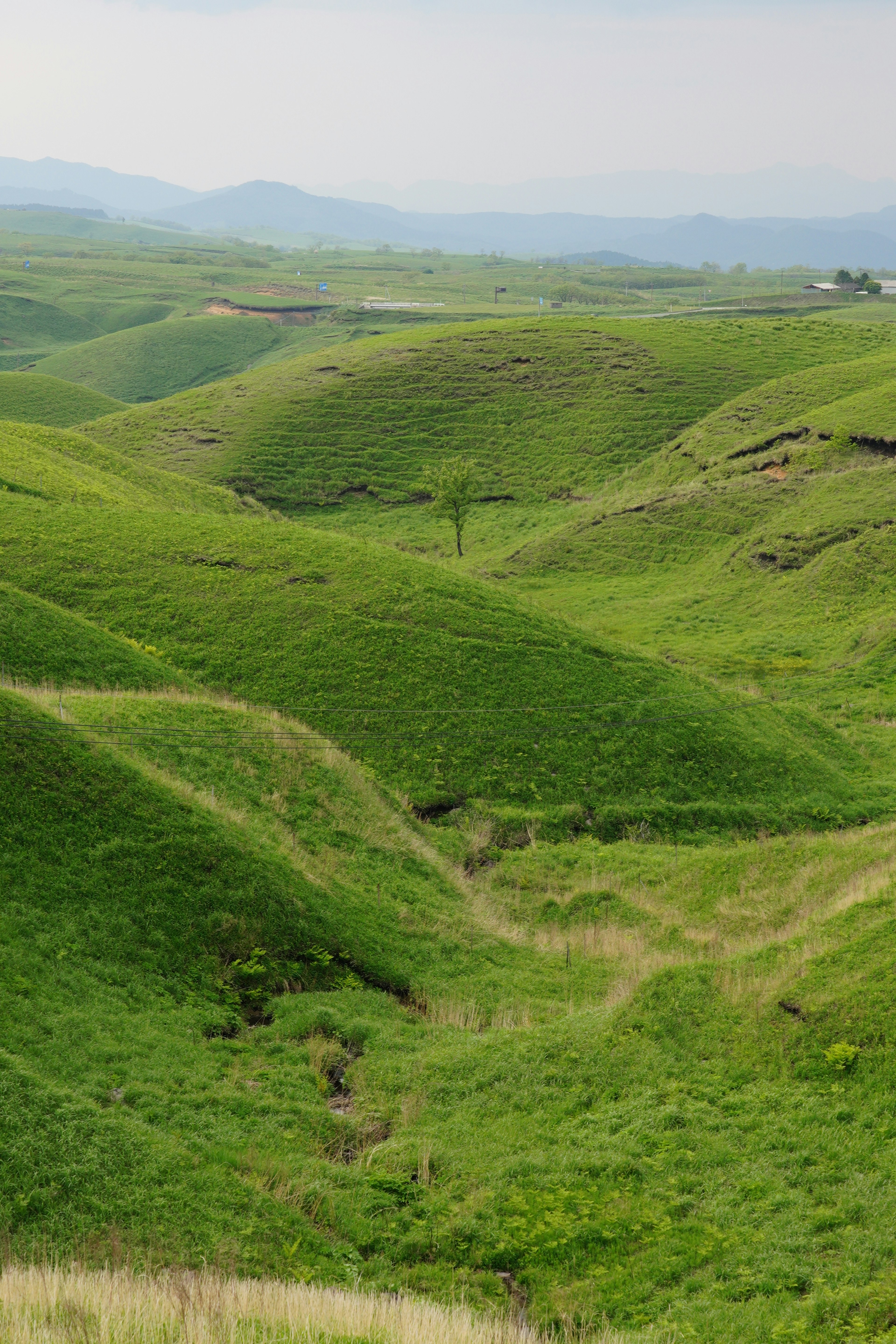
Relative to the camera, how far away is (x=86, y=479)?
5594cm

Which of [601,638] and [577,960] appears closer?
[577,960]

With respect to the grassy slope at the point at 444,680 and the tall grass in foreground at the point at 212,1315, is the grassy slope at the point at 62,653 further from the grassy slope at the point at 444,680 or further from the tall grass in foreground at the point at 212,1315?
the tall grass in foreground at the point at 212,1315

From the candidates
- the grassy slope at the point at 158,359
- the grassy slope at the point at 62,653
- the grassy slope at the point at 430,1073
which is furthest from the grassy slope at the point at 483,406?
the grassy slope at the point at 430,1073

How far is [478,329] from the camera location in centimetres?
11594

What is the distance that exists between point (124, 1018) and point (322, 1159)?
435 centimetres

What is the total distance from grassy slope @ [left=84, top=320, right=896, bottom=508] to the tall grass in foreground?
77347 millimetres

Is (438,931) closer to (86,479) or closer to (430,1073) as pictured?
(430,1073)

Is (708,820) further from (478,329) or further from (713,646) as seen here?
(478,329)

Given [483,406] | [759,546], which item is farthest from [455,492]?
[483,406]

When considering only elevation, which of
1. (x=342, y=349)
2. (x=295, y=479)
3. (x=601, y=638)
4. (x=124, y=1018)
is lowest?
(x=124, y=1018)

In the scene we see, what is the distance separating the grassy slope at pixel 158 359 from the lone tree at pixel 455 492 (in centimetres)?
10412

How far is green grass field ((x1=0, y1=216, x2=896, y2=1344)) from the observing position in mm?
11500

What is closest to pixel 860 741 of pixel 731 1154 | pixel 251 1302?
pixel 731 1154

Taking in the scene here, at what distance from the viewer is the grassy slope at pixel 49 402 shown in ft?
340
